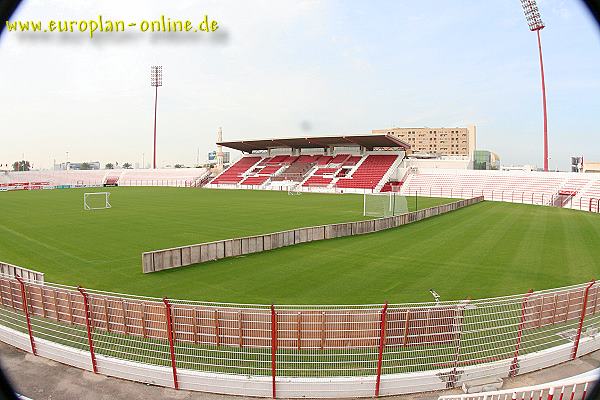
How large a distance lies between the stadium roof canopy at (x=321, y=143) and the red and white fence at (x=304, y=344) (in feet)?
168

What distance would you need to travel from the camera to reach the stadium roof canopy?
198ft

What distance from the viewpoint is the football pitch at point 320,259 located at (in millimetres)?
10898

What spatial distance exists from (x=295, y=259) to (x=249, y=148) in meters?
66.1

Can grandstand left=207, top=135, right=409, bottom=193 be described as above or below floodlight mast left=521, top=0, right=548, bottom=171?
below

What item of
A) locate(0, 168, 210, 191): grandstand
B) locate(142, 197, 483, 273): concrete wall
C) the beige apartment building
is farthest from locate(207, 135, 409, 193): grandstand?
the beige apartment building

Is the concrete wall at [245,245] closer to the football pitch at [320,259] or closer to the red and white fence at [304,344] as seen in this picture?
the football pitch at [320,259]

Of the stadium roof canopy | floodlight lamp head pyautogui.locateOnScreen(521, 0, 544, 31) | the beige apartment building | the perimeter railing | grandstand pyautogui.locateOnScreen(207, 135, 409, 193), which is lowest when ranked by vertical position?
the perimeter railing

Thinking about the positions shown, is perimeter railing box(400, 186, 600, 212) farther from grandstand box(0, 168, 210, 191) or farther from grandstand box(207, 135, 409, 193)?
grandstand box(0, 168, 210, 191)

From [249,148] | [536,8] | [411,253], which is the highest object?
[536,8]

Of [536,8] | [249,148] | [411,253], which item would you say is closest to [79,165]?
[249,148]

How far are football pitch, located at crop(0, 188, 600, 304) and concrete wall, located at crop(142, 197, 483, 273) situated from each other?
39cm

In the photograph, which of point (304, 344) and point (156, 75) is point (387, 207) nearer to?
point (304, 344)

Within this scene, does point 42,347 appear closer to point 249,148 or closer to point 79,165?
point 249,148

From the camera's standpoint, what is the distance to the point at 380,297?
10.2 metres
